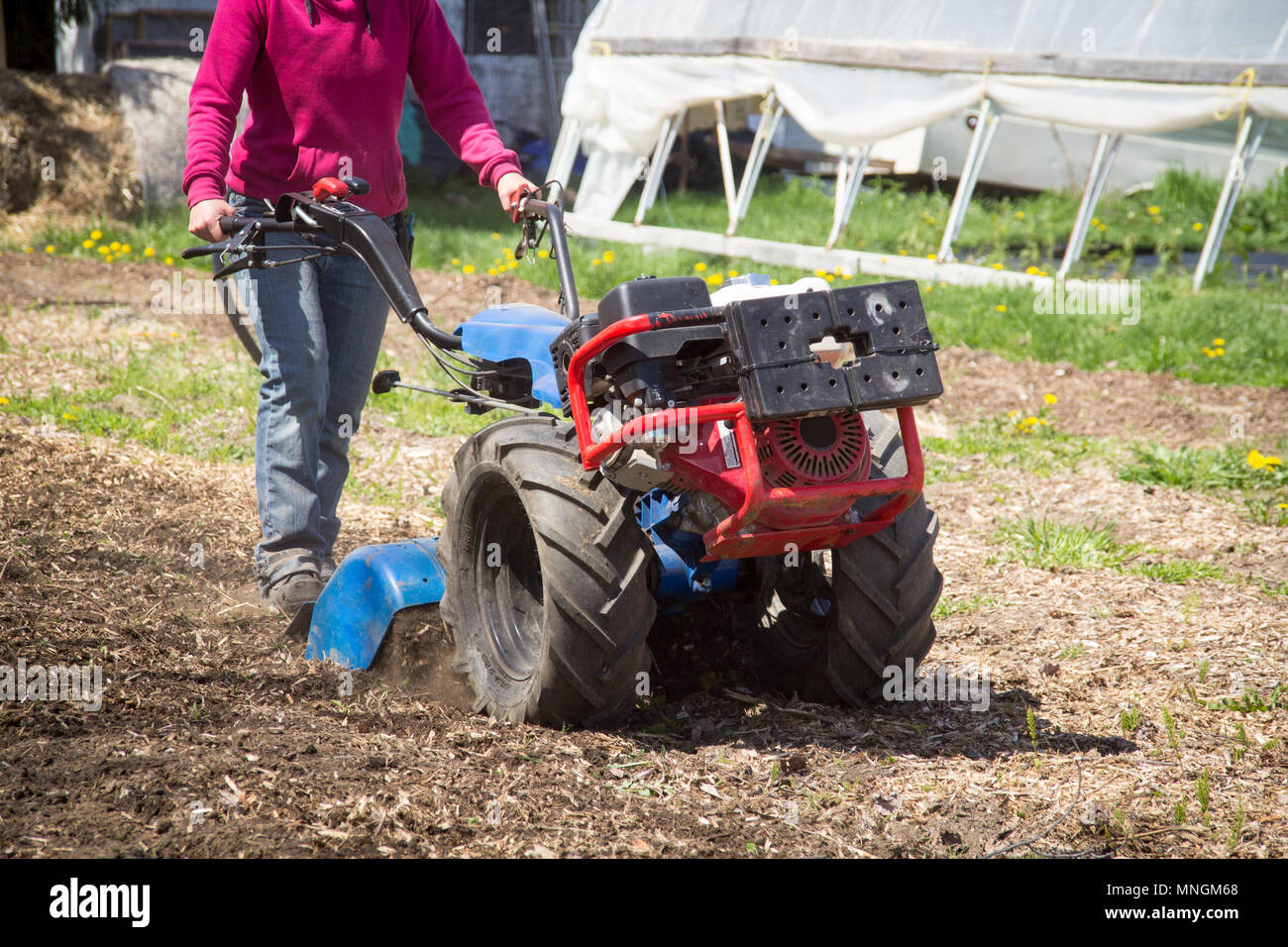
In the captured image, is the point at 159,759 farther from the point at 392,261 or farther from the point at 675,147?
the point at 675,147

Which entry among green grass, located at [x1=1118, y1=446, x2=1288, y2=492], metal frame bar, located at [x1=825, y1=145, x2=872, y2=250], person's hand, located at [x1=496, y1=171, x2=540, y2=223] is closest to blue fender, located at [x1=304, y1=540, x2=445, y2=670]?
person's hand, located at [x1=496, y1=171, x2=540, y2=223]

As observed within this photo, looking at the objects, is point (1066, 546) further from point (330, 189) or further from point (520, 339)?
point (330, 189)

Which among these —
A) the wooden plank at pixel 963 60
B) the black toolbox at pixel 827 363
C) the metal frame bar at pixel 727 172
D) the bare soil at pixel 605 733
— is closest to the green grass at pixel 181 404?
the bare soil at pixel 605 733

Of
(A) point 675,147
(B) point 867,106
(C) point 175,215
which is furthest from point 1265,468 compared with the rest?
(A) point 675,147

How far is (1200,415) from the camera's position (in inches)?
235

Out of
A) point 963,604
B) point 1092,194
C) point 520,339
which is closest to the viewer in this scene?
point 520,339

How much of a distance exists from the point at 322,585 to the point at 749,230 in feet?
24.7

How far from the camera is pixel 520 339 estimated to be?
2.92 metres

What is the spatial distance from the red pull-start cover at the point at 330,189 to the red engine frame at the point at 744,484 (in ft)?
3.24

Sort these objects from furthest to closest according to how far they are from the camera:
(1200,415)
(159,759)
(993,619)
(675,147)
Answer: (675,147) < (1200,415) < (993,619) < (159,759)

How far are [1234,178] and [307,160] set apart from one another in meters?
6.71

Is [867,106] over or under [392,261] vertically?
over

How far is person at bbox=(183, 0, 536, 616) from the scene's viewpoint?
3248 millimetres

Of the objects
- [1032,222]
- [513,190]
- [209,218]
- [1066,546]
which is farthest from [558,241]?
[1032,222]
